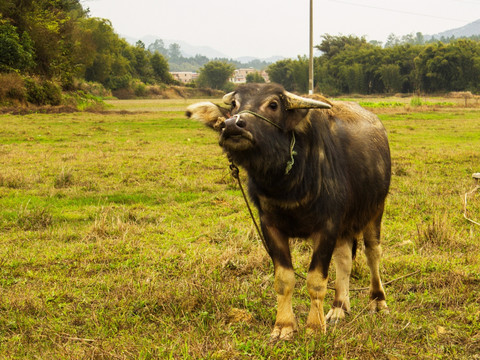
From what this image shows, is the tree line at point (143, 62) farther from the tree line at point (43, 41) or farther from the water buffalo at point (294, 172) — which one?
the water buffalo at point (294, 172)

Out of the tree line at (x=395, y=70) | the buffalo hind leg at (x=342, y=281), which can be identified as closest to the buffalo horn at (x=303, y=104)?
the buffalo hind leg at (x=342, y=281)

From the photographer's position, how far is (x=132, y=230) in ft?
17.0

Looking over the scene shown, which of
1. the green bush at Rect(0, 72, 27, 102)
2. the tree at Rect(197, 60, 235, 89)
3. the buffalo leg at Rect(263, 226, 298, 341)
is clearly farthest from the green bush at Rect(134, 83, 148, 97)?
the buffalo leg at Rect(263, 226, 298, 341)

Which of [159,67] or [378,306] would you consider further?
[159,67]

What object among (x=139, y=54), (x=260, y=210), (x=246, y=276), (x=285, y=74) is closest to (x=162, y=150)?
(x=246, y=276)

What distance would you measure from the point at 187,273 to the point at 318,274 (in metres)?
1.41

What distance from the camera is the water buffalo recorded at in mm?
2676

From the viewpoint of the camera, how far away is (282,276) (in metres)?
3.03

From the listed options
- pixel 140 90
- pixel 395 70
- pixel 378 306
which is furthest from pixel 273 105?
pixel 140 90

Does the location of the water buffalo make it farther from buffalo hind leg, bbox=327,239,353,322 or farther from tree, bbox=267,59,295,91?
tree, bbox=267,59,295,91

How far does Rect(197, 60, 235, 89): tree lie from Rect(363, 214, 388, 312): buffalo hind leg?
72.1m

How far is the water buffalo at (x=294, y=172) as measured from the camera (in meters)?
2.68

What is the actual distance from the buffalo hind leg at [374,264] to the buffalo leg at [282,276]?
791 mm

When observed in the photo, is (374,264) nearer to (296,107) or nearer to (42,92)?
(296,107)
